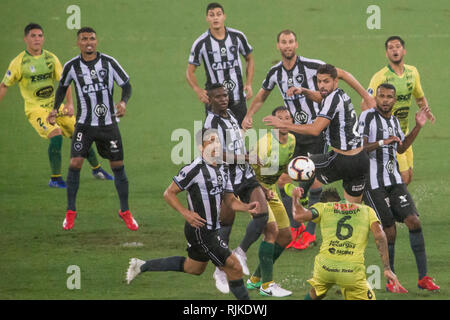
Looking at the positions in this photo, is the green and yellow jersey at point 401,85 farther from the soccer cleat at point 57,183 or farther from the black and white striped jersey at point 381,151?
the soccer cleat at point 57,183

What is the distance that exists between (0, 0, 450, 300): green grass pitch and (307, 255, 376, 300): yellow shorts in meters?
1.47

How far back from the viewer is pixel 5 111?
22.8m

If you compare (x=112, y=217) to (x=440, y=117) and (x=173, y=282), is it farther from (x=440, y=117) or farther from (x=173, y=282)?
(x=440, y=117)

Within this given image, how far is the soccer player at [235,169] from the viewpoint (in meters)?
12.5

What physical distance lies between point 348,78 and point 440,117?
8.27m

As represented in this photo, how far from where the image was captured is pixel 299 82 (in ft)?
47.9

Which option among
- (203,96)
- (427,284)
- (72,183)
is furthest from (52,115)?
(427,284)

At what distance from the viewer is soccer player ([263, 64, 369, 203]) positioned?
Answer: 502 inches

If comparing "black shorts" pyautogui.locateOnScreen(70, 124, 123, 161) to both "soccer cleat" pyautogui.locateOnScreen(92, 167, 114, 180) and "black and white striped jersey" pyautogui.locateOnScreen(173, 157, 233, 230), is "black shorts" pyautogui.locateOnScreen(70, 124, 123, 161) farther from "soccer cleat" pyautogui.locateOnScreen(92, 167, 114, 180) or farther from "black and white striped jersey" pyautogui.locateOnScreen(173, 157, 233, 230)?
"black and white striped jersey" pyautogui.locateOnScreen(173, 157, 233, 230)

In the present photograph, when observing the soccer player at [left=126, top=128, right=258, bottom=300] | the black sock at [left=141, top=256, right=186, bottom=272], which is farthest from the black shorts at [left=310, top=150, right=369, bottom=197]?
the black sock at [left=141, top=256, right=186, bottom=272]

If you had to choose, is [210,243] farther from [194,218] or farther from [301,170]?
[301,170]

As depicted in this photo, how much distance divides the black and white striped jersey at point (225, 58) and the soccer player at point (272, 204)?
214 cm

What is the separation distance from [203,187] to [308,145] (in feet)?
11.6

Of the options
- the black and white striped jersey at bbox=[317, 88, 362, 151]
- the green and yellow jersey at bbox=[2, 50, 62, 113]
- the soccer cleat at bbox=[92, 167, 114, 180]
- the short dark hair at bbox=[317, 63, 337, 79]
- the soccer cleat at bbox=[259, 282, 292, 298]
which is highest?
the green and yellow jersey at bbox=[2, 50, 62, 113]
